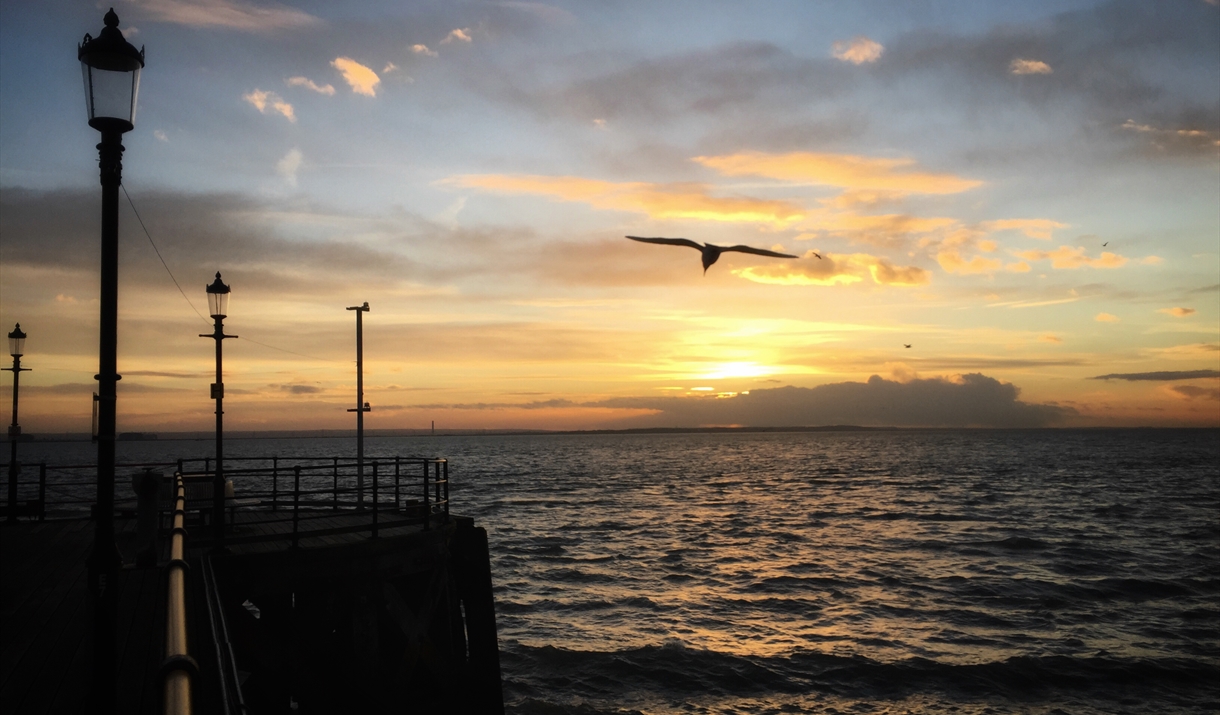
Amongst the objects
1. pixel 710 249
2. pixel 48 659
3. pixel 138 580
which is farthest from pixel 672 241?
pixel 138 580

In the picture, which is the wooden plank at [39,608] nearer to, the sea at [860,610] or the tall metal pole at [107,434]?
the tall metal pole at [107,434]

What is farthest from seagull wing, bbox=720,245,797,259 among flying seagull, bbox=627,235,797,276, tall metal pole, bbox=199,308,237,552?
tall metal pole, bbox=199,308,237,552

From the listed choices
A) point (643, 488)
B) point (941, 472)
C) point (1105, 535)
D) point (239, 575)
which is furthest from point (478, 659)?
point (941, 472)

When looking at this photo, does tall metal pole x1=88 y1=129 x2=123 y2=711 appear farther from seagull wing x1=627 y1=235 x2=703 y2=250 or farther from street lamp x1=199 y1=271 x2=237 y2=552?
street lamp x1=199 y1=271 x2=237 y2=552

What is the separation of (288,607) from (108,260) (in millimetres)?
9823

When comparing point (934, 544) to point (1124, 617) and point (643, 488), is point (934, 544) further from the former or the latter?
point (643, 488)

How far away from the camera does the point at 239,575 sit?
12.2 meters

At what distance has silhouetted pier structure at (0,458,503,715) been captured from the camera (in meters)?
8.56

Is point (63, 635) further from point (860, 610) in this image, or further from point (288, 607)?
point (860, 610)

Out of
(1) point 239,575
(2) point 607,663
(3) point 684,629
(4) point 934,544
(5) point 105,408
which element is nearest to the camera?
(5) point 105,408

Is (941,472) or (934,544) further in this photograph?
(941,472)

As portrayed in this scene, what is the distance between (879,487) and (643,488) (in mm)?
23405

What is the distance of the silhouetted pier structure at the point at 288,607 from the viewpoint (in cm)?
856

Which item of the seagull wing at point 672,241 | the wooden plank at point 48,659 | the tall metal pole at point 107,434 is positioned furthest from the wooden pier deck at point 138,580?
the seagull wing at point 672,241
